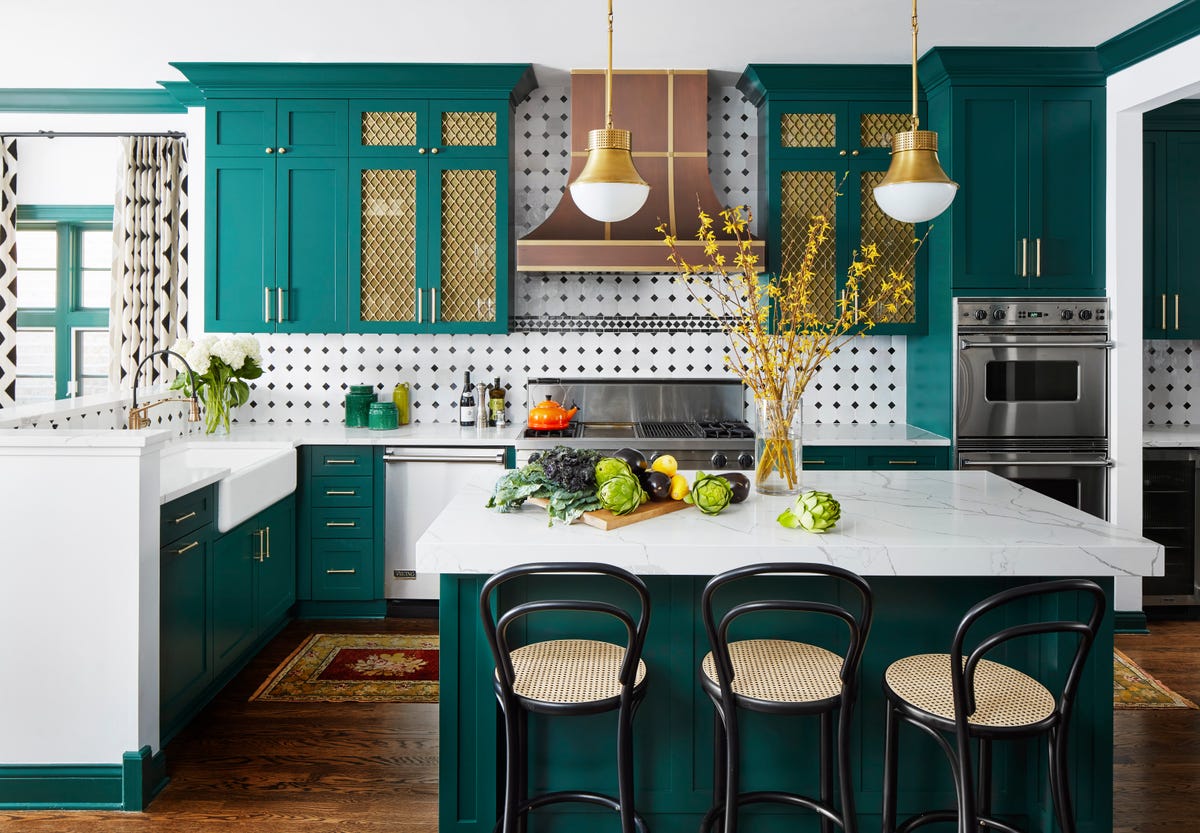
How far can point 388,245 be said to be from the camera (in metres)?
4.67

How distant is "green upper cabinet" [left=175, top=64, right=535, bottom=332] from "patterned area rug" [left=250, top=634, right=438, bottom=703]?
1.60 m

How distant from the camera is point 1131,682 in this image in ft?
11.9

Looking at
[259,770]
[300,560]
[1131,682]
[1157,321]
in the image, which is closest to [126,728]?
[259,770]

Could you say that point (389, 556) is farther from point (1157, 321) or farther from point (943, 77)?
point (1157, 321)

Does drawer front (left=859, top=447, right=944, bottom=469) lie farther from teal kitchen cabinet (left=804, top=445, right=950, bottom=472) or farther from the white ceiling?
the white ceiling

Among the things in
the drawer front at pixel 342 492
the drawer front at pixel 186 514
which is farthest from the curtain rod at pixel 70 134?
the drawer front at pixel 186 514

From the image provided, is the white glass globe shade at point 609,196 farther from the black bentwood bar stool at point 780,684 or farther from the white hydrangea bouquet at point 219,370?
the white hydrangea bouquet at point 219,370

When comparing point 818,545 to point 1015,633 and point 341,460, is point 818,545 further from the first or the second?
point 341,460

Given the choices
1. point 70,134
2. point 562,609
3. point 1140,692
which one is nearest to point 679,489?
point 562,609

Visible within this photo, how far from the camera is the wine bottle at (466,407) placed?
4.87 m

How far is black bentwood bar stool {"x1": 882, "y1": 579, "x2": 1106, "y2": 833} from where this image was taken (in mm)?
1843

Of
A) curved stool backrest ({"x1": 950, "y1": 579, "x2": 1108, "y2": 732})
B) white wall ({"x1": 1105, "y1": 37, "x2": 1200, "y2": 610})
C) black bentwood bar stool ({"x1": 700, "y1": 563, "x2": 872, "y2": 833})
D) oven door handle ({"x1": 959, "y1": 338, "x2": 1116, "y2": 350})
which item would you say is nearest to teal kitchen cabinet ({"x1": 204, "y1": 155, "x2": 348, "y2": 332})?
oven door handle ({"x1": 959, "y1": 338, "x2": 1116, "y2": 350})

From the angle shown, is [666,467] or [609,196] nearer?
[609,196]

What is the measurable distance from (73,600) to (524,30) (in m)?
2.97
